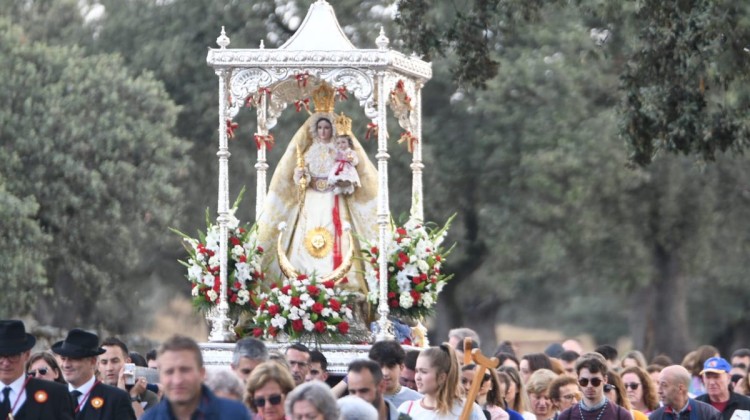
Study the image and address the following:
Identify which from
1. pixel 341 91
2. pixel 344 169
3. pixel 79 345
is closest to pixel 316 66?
pixel 341 91

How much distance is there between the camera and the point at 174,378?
350 inches

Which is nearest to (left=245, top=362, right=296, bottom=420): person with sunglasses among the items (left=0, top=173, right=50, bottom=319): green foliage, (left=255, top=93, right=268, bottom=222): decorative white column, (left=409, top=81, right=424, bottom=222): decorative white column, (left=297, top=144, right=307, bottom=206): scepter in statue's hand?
(left=297, top=144, right=307, bottom=206): scepter in statue's hand

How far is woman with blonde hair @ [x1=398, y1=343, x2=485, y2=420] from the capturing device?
39.4ft

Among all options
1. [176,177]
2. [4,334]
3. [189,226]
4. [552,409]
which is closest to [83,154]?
[176,177]

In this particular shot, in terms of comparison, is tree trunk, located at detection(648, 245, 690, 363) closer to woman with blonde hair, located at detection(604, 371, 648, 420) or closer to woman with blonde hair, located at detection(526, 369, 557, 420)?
woman with blonde hair, located at detection(526, 369, 557, 420)

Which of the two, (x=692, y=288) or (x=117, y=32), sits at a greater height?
(x=117, y=32)

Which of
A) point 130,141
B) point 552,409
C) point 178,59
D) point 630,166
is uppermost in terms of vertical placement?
point 178,59

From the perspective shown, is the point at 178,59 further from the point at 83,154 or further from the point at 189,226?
the point at 83,154

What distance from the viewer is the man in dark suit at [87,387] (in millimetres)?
12039

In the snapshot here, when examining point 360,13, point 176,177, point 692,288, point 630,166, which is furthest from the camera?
point 692,288

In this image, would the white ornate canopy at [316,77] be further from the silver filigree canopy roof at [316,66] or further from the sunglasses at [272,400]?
the sunglasses at [272,400]

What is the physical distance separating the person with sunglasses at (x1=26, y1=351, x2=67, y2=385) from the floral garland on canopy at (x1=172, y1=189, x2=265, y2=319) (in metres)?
4.04

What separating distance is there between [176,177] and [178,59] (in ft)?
10.3

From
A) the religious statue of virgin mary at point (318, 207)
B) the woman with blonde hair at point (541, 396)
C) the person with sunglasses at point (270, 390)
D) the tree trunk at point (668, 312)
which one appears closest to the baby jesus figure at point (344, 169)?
the religious statue of virgin mary at point (318, 207)
